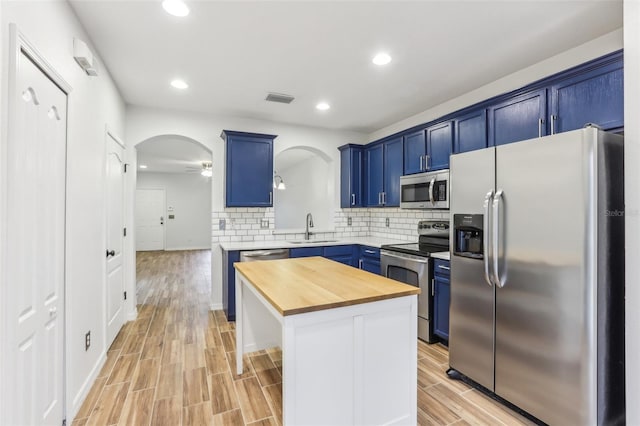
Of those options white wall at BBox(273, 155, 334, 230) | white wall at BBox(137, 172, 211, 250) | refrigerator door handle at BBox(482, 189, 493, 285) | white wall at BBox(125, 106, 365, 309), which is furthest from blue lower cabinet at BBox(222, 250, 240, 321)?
white wall at BBox(137, 172, 211, 250)

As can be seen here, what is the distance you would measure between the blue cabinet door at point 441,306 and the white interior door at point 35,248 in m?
2.87

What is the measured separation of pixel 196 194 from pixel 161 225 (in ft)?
4.71

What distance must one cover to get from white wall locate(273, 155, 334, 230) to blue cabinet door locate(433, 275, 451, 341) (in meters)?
2.51

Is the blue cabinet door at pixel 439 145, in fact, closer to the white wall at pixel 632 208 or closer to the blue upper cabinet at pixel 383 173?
the blue upper cabinet at pixel 383 173

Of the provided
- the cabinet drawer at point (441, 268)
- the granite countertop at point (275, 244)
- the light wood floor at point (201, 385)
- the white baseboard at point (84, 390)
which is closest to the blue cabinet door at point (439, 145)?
the cabinet drawer at point (441, 268)

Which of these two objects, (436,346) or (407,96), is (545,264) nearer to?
(436,346)

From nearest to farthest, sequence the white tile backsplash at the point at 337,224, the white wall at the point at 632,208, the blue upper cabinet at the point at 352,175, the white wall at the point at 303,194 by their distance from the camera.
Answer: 1. the white wall at the point at 632,208
2. the white tile backsplash at the point at 337,224
3. the blue upper cabinet at the point at 352,175
4. the white wall at the point at 303,194

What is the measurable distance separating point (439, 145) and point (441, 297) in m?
1.62

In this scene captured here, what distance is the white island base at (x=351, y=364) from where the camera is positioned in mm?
1488

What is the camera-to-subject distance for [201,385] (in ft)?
7.68

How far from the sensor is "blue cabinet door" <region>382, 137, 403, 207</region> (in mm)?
4070

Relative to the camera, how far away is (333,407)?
5.20 feet

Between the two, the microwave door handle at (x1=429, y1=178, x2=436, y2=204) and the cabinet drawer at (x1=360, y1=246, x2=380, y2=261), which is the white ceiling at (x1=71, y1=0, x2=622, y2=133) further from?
the cabinet drawer at (x1=360, y1=246, x2=380, y2=261)

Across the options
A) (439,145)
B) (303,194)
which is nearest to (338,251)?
(439,145)
